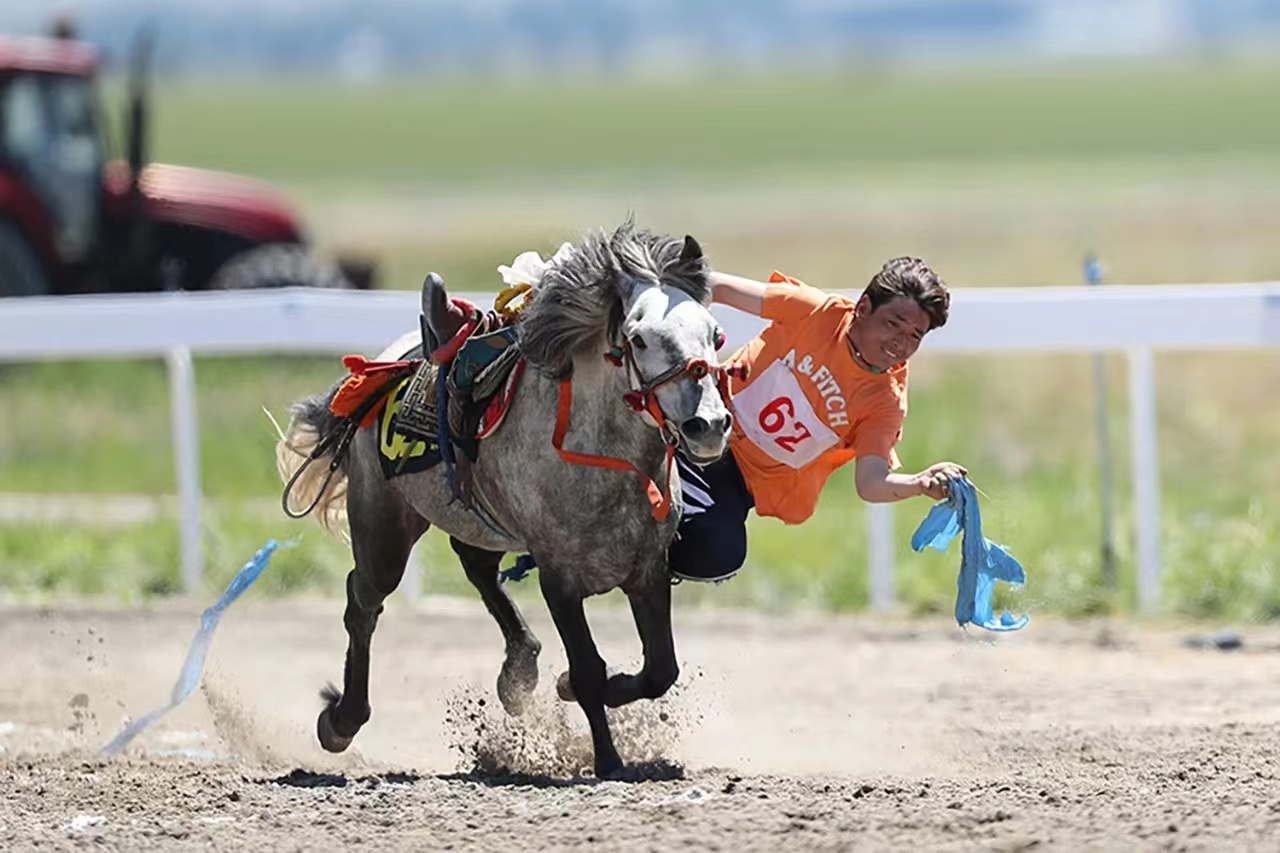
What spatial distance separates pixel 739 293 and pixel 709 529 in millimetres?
726

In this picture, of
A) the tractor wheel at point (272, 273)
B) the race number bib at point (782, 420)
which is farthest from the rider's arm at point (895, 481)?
the tractor wheel at point (272, 273)

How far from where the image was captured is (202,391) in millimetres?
16766

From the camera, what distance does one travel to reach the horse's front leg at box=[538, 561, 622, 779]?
21.3 feet

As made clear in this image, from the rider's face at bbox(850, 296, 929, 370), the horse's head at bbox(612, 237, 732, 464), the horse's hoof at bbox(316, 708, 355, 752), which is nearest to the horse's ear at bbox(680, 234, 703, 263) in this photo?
the horse's head at bbox(612, 237, 732, 464)

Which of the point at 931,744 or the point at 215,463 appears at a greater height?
the point at 215,463

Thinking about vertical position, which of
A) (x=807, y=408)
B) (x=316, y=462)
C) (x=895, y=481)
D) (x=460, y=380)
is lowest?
(x=895, y=481)

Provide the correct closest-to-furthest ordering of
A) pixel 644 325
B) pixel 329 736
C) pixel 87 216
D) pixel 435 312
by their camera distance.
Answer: pixel 644 325, pixel 435 312, pixel 329 736, pixel 87 216

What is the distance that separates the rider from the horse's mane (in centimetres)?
36

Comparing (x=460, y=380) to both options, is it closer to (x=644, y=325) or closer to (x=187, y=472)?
(x=644, y=325)

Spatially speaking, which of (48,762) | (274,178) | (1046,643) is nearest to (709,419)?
(48,762)

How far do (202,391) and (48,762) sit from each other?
954 centimetres

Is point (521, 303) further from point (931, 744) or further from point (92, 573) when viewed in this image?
point (92, 573)

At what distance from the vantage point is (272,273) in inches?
691

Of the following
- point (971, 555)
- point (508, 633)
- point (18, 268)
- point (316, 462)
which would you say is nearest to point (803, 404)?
point (971, 555)
